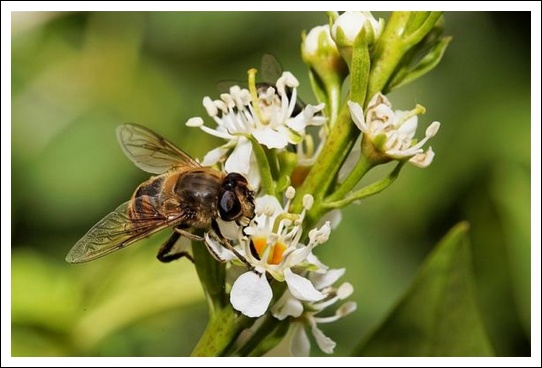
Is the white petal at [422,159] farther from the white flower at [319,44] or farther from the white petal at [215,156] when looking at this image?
the white petal at [215,156]

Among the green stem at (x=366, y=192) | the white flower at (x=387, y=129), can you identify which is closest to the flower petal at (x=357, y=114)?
the white flower at (x=387, y=129)

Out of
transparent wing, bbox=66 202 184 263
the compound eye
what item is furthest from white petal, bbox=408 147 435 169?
transparent wing, bbox=66 202 184 263

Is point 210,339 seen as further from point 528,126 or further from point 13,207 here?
point 528,126

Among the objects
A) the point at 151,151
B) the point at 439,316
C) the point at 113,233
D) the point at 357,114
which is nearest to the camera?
the point at 357,114

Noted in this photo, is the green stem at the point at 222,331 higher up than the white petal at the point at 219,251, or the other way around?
the white petal at the point at 219,251

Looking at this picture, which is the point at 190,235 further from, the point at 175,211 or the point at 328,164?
the point at 328,164

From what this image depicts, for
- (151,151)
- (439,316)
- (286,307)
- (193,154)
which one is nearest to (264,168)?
(286,307)
